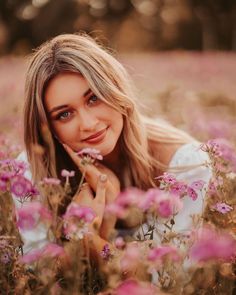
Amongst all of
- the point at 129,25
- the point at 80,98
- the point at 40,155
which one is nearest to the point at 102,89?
the point at 80,98

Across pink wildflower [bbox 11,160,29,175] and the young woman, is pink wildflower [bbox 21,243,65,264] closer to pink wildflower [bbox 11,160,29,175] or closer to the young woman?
pink wildflower [bbox 11,160,29,175]

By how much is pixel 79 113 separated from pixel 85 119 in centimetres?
5

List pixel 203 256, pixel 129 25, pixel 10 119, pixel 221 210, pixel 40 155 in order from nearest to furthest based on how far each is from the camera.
A: pixel 203 256
pixel 221 210
pixel 40 155
pixel 10 119
pixel 129 25

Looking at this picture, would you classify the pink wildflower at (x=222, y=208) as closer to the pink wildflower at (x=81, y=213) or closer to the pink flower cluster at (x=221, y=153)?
the pink flower cluster at (x=221, y=153)

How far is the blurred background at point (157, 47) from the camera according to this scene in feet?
16.5

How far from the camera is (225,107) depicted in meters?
5.96

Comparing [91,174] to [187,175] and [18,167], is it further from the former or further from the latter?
[18,167]

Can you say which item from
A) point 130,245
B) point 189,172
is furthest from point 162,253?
point 189,172

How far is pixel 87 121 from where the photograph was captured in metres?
2.40

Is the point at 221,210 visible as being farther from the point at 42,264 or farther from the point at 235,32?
the point at 235,32

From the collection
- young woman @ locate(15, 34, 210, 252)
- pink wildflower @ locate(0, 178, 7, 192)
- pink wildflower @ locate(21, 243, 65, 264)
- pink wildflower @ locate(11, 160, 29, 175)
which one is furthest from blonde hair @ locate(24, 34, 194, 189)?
pink wildflower @ locate(21, 243, 65, 264)

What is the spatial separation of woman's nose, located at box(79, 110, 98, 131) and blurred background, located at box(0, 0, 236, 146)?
721 millimetres

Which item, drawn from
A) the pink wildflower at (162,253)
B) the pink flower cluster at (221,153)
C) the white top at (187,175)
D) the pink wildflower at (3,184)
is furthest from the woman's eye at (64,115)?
the pink wildflower at (162,253)

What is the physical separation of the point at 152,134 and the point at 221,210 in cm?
124
